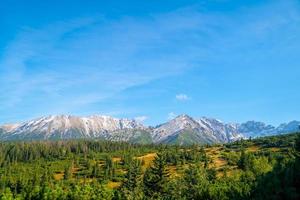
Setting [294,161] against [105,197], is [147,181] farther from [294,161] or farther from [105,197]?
[294,161]

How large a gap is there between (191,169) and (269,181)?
14162 centimetres

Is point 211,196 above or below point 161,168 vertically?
below

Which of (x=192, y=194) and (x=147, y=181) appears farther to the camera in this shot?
(x=192, y=194)

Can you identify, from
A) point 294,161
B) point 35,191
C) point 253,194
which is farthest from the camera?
point 35,191

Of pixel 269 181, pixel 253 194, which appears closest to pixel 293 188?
pixel 269 181

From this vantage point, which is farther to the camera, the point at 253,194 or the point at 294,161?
the point at 253,194

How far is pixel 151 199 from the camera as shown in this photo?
129 metres

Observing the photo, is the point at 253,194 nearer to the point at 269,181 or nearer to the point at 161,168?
the point at 269,181

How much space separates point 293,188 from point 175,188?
4566 inches

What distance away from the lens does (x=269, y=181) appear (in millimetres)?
49125

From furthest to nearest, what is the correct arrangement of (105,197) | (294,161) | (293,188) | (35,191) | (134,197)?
1. (35,191)
2. (105,197)
3. (134,197)
4. (294,161)
5. (293,188)

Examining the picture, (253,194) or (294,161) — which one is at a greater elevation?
(294,161)

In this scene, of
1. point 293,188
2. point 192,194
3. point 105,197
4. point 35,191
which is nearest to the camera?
point 293,188

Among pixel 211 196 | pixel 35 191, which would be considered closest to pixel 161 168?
pixel 211 196
